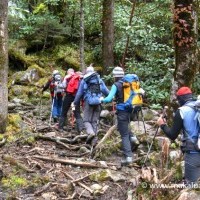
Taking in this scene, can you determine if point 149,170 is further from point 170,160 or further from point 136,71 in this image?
point 136,71

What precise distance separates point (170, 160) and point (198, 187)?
2553 millimetres

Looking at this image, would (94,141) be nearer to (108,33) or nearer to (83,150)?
(83,150)

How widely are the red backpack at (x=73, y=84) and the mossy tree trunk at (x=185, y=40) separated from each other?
3.31 meters

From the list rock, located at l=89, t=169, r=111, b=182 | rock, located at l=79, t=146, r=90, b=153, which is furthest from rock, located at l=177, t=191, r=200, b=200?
rock, located at l=79, t=146, r=90, b=153

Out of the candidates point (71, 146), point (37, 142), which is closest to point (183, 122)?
point (71, 146)

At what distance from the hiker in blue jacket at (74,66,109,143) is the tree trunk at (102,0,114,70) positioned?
6.59 meters

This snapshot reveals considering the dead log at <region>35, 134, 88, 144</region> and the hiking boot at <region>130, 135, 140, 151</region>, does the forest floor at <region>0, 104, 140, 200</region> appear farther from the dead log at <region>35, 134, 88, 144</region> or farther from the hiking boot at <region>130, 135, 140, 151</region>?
the hiking boot at <region>130, 135, 140, 151</region>

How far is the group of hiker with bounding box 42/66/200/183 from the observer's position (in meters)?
5.41

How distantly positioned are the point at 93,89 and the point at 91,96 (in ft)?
0.65

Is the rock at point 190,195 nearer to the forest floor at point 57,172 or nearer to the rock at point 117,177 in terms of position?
the forest floor at point 57,172

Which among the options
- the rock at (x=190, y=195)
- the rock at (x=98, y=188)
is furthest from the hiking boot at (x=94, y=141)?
the rock at (x=190, y=195)

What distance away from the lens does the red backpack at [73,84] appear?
36.7ft

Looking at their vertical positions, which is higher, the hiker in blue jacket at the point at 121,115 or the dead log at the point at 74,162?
the hiker in blue jacket at the point at 121,115

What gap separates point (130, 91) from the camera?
312 inches
